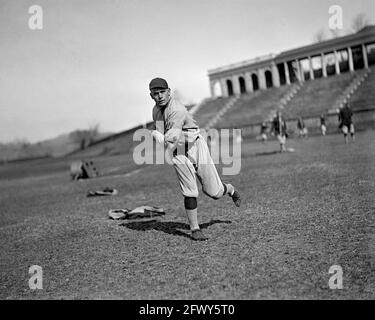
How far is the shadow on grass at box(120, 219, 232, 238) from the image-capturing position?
6459 millimetres

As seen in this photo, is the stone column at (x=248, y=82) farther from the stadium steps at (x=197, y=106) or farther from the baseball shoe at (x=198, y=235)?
the baseball shoe at (x=198, y=235)

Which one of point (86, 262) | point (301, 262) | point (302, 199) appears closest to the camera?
point (301, 262)

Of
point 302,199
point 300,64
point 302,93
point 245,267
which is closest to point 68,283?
point 245,267

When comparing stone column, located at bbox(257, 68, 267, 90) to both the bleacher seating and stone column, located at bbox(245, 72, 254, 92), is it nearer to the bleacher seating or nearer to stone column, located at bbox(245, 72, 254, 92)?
stone column, located at bbox(245, 72, 254, 92)

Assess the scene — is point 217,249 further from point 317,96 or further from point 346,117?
point 317,96

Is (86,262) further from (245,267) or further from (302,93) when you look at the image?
(302,93)

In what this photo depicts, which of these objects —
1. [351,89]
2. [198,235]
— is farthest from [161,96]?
[351,89]

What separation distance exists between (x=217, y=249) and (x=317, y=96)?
135 feet

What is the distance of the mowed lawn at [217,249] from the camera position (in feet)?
12.7

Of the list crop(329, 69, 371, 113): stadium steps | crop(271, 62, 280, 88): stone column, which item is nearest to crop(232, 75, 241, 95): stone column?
crop(271, 62, 280, 88): stone column

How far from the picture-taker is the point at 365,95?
120 ft

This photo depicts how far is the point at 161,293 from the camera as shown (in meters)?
3.87
